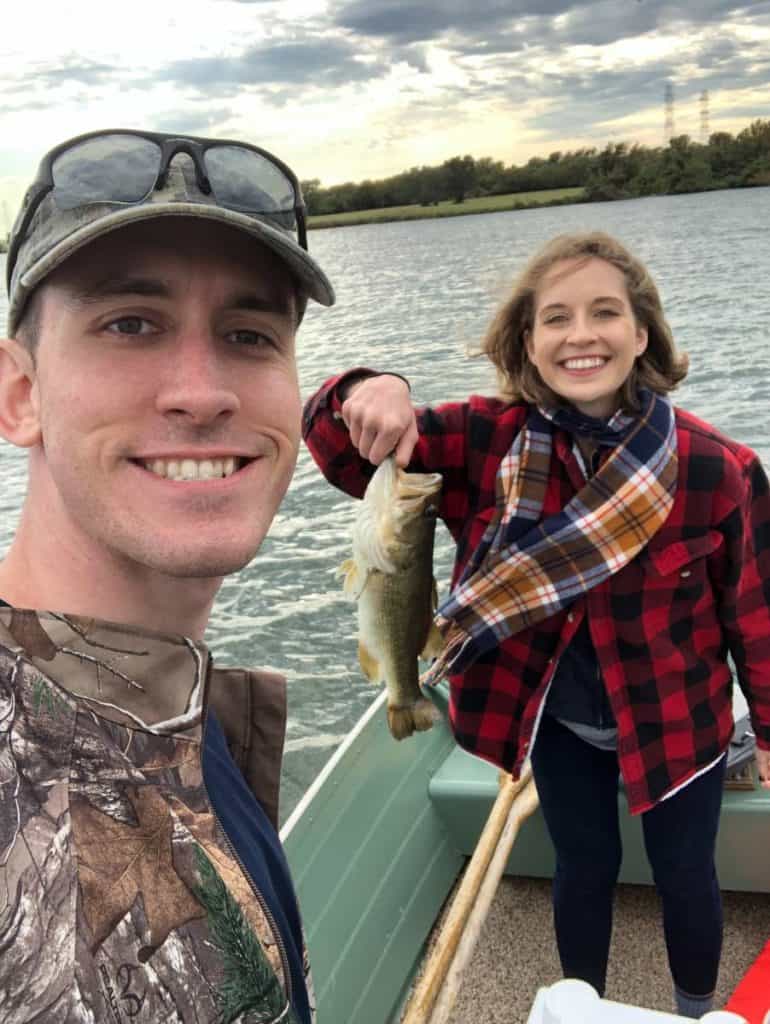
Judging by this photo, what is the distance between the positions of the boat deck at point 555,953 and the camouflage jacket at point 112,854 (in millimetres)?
2537

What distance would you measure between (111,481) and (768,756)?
2.21 m

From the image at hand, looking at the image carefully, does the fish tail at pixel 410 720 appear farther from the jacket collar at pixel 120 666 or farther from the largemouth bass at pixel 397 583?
the jacket collar at pixel 120 666

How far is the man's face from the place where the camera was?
3.73ft

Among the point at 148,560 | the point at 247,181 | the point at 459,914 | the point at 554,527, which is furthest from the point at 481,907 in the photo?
the point at 247,181

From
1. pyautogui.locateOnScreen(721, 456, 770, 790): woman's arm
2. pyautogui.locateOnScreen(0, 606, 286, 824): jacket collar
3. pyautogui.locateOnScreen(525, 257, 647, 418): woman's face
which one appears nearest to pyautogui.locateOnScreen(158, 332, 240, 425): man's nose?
pyautogui.locateOnScreen(0, 606, 286, 824): jacket collar

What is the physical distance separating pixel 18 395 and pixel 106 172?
0.33 m

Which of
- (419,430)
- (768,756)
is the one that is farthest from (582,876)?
(419,430)

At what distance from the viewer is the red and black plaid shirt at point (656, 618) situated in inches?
90.4

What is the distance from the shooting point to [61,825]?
76 centimetres

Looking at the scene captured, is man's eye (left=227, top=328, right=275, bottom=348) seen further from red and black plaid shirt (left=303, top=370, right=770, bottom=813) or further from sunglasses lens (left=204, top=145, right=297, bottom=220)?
red and black plaid shirt (left=303, top=370, right=770, bottom=813)

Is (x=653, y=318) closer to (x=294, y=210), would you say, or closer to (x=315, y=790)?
(x=294, y=210)

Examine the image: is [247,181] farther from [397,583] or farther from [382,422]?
[397,583]

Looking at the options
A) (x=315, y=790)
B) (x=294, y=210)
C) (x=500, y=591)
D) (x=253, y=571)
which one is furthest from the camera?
(x=253, y=571)

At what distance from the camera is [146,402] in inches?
45.9
